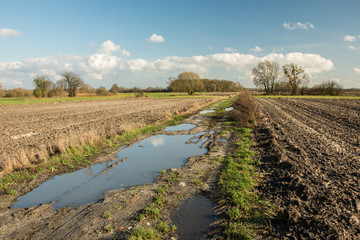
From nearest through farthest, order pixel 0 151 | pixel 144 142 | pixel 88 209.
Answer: pixel 88 209 → pixel 0 151 → pixel 144 142

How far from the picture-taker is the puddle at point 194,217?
424 cm

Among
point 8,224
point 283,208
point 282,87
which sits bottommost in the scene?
point 8,224

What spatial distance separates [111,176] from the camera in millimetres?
7508

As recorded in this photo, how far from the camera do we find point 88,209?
5.16 m

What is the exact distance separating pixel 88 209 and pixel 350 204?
607cm

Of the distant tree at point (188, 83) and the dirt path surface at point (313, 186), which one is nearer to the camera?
the dirt path surface at point (313, 186)

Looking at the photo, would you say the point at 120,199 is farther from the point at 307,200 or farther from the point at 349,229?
the point at 349,229

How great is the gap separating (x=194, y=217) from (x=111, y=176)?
3.91 meters

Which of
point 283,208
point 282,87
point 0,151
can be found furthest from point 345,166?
point 282,87

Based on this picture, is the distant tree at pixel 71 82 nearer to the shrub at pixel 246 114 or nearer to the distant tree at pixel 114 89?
the distant tree at pixel 114 89

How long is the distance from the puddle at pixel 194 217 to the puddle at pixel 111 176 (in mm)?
2091

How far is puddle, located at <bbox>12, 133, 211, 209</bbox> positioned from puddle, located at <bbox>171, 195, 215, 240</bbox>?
2091 mm

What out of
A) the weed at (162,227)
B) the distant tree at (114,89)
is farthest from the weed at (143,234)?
the distant tree at (114,89)

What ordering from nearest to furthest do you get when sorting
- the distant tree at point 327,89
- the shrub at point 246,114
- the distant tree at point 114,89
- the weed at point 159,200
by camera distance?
the weed at point 159,200
the shrub at point 246,114
the distant tree at point 327,89
the distant tree at point 114,89
